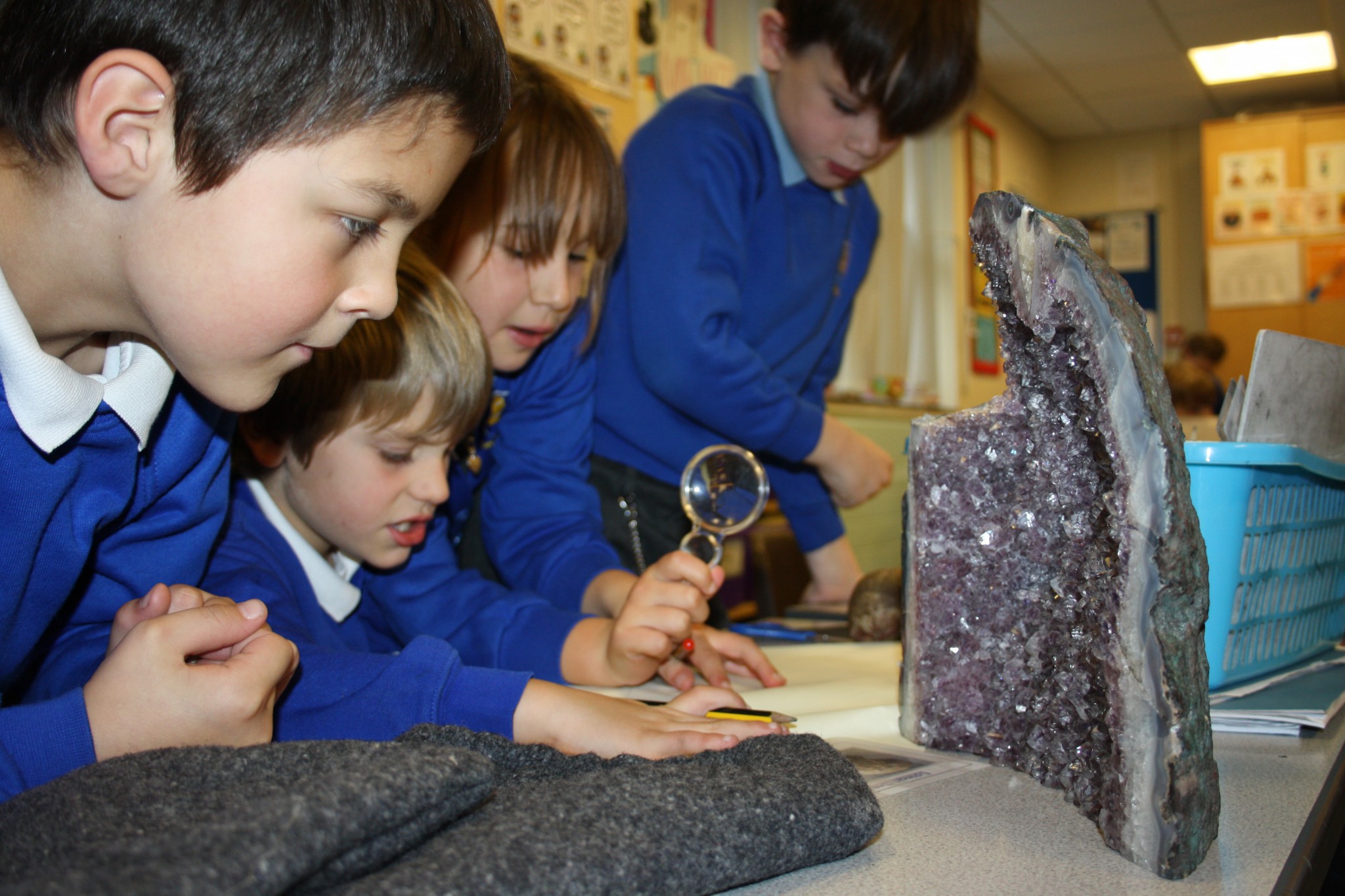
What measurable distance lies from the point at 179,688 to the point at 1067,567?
1.65ft

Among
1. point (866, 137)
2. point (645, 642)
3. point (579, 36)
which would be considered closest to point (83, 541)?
point (645, 642)

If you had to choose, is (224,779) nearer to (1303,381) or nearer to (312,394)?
(312,394)

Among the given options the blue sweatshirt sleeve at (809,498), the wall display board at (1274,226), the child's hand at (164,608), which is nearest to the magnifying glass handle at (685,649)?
the child's hand at (164,608)

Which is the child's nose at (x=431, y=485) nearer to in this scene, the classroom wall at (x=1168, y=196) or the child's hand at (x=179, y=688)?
the child's hand at (x=179, y=688)

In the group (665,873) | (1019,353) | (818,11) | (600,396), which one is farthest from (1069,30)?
(665,873)

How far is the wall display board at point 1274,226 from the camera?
5023mm

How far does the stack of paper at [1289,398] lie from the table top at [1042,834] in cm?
22

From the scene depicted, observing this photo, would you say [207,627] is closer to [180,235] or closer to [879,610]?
[180,235]

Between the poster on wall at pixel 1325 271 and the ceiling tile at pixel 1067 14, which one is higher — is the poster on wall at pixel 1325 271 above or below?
below

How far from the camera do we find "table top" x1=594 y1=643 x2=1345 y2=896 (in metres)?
0.44

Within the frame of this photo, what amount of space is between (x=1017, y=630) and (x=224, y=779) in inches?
17.1

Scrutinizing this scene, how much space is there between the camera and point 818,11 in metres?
1.36

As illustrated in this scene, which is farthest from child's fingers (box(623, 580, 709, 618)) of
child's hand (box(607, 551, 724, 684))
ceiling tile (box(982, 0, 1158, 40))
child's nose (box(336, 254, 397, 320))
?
ceiling tile (box(982, 0, 1158, 40))

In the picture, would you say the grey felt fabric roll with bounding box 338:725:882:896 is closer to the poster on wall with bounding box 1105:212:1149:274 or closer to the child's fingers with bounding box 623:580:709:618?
the child's fingers with bounding box 623:580:709:618
